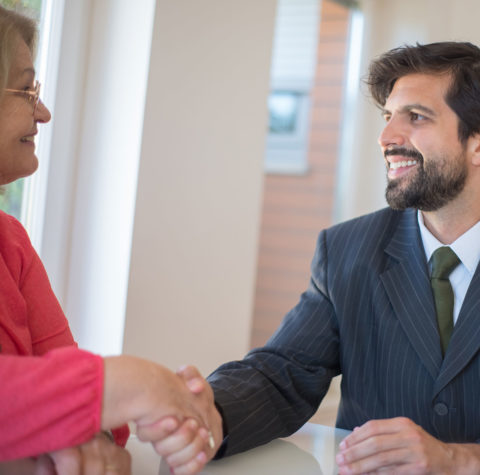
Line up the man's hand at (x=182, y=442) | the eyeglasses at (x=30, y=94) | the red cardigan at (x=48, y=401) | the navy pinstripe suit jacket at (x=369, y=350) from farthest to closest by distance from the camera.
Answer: the navy pinstripe suit jacket at (x=369, y=350), the eyeglasses at (x=30, y=94), the man's hand at (x=182, y=442), the red cardigan at (x=48, y=401)

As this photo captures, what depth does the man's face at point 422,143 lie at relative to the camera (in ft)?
6.58

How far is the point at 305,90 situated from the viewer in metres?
5.12

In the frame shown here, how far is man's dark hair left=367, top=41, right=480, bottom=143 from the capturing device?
80.9 inches

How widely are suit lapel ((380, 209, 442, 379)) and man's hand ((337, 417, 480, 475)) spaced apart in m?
0.40

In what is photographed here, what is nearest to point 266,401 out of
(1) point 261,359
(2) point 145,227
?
(1) point 261,359

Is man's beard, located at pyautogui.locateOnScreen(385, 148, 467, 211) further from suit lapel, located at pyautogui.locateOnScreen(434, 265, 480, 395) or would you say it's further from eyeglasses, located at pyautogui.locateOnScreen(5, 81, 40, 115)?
eyeglasses, located at pyautogui.locateOnScreen(5, 81, 40, 115)

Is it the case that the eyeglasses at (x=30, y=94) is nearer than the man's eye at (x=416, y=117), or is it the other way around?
the eyeglasses at (x=30, y=94)

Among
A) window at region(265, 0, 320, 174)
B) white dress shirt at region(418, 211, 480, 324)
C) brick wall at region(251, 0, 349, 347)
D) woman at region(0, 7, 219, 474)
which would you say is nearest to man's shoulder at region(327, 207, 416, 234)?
white dress shirt at region(418, 211, 480, 324)

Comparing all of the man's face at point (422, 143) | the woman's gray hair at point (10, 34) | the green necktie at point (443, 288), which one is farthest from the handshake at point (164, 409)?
the man's face at point (422, 143)

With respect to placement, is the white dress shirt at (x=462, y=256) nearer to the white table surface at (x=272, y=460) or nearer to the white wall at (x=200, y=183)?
the white table surface at (x=272, y=460)

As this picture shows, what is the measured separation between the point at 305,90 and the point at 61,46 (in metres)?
2.77

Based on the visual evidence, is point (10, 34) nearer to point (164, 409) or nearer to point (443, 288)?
point (164, 409)

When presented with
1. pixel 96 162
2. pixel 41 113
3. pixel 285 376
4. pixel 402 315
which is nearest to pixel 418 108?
pixel 402 315

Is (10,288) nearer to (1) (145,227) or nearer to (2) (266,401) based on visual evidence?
(2) (266,401)
